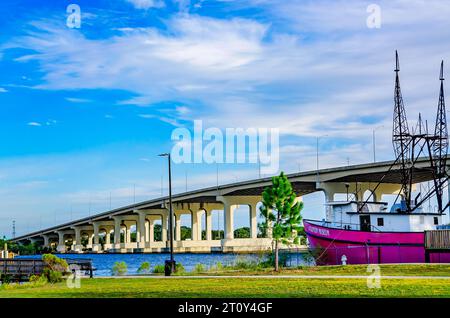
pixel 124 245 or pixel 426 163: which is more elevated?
pixel 426 163

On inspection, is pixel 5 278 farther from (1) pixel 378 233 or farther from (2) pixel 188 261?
(2) pixel 188 261

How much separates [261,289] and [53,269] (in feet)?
44.6

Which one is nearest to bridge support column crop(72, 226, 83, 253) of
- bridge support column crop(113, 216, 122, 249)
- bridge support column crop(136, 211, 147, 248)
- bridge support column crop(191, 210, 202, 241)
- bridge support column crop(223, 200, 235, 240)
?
bridge support column crop(113, 216, 122, 249)

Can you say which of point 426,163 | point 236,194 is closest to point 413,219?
point 426,163

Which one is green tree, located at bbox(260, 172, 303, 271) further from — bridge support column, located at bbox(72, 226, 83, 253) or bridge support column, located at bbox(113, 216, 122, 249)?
bridge support column, located at bbox(72, 226, 83, 253)

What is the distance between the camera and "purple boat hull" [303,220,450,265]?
50781 millimetres

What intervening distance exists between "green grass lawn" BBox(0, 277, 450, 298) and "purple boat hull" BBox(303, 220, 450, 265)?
22.3 metres

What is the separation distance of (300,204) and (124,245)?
121850 mm

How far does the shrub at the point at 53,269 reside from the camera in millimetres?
33562

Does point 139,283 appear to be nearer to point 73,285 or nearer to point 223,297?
point 73,285

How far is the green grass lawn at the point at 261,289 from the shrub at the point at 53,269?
3642 mm

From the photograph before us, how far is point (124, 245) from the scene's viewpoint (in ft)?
519

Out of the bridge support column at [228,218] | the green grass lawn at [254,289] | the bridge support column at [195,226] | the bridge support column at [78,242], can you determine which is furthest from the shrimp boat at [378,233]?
the bridge support column at [78,242]

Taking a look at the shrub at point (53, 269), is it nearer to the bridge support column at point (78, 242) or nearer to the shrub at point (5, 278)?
the shrub at point (5, 278)
